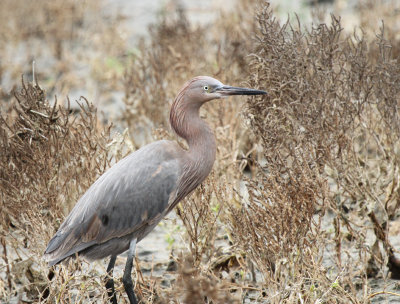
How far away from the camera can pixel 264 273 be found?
13.1 feet

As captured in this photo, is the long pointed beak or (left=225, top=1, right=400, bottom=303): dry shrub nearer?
(left=225, top=1, right=400, bottom=303): dry shrub

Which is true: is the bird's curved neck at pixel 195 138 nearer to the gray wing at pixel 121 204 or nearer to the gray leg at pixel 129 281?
the gray wing at pixel 121 204

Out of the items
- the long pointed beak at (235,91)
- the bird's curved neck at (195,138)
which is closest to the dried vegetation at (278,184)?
the long pointed beak at (235,91)

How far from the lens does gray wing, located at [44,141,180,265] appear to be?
4270mm

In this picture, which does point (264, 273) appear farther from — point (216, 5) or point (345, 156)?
point (216, 5)

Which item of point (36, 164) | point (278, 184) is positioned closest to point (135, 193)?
point (36, 164)

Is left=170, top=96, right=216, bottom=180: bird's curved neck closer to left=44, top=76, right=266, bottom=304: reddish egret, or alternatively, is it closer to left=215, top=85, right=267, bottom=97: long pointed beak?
left=44, top=76, right=266, bottom=304: reddish egret

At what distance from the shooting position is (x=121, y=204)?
14.0ft

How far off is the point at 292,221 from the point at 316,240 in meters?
0.24

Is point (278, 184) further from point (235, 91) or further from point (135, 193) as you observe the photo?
point (135, 193)

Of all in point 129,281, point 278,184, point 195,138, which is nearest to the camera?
point 278,184

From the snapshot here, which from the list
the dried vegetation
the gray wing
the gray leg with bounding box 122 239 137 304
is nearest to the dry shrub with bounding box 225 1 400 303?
the dried vegetation

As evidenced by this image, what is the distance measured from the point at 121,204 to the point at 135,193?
0.37 feet

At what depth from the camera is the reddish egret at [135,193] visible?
427 cm
